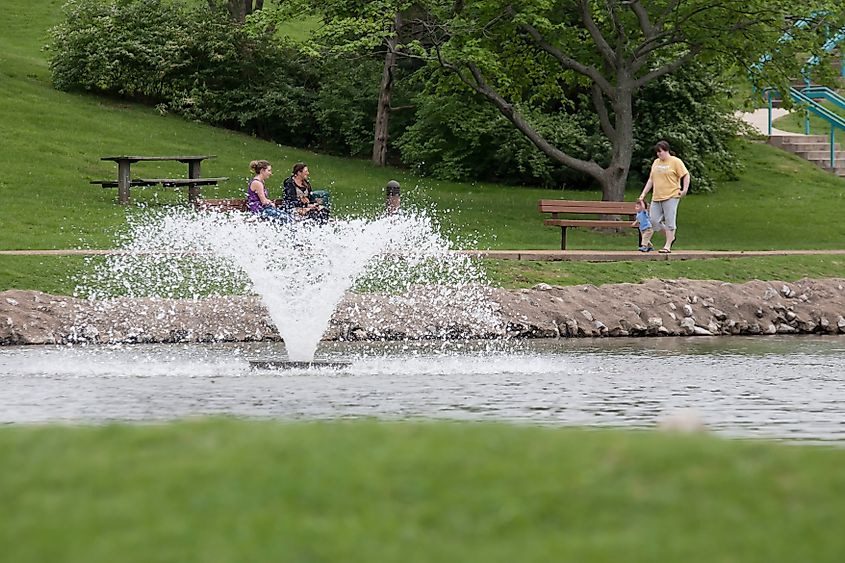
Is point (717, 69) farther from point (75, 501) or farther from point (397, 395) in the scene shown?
point (75, 501)

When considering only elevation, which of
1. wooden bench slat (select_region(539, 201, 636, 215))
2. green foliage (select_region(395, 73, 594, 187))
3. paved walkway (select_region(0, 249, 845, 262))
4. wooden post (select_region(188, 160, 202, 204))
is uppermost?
green foliage (select_region(395, 73, 594, 187))

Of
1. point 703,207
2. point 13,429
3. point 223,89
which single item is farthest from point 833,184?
point 13,429

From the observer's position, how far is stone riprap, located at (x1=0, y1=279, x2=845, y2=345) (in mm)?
19953

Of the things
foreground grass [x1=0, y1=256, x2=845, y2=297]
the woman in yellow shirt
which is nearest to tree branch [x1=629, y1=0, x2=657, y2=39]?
the woman in yellow shirt

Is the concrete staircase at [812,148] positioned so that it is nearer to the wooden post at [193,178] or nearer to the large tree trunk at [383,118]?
the large tree trunk at [383,118]

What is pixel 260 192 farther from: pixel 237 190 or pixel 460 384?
pixel 237 190

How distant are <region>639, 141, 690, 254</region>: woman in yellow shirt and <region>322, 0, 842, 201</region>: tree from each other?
17.3ft

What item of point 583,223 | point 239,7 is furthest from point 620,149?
point 239,7

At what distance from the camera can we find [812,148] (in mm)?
45312

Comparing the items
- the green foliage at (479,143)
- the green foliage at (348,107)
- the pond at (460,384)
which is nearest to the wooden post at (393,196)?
the pond at (460,384)

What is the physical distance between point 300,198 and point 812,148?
2590 cm

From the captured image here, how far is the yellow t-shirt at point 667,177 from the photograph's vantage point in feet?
82.8

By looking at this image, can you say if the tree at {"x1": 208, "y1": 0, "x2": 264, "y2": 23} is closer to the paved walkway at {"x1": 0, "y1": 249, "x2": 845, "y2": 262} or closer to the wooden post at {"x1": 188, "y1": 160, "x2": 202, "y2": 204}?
the wooden post at {"x1": 188, "y1": 160, "x2": 202, "y2": 204}

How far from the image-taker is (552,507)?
615 centimetres
